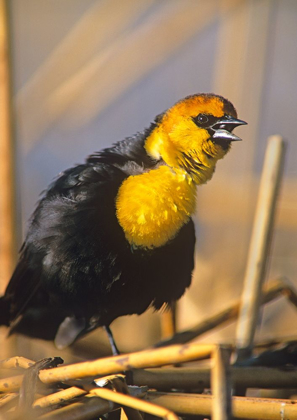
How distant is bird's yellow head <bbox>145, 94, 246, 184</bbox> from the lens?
45.8 inches

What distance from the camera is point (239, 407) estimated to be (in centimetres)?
91

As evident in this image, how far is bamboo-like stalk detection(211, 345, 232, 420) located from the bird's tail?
0.81 meters

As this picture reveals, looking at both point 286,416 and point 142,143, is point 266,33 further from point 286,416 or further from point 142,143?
point 286,416

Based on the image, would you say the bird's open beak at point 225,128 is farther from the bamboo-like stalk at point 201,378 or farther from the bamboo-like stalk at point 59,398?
the bamboo-like stalk at point 59,398

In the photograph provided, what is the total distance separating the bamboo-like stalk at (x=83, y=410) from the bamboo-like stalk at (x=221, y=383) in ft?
0.76

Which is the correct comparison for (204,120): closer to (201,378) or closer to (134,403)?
(201,378)

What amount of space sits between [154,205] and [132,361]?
1.52 feet

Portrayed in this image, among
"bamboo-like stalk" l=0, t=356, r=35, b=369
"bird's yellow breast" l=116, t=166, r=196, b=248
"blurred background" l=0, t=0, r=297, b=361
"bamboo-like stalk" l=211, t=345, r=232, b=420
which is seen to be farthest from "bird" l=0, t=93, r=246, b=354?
"blurred background" l=0, t=0, r=297, b=361

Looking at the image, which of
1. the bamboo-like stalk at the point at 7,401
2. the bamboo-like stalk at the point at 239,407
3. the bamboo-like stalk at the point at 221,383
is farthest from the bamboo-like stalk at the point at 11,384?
the bamboo-like stalk at the point at 221,383

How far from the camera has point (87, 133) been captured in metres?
3.14

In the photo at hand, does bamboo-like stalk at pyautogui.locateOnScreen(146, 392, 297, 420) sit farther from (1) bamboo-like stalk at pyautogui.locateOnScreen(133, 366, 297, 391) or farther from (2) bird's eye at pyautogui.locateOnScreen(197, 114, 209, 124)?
(2) bird's eye at pyautogui.locateOnScreen(197, 114, 209, 124)

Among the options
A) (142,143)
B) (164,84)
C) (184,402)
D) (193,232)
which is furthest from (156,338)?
(164,84)

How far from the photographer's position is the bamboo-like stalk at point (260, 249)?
1.42 metres

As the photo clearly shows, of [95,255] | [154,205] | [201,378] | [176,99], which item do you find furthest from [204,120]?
[176,99]
